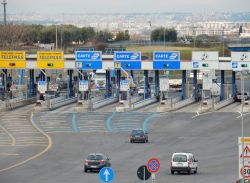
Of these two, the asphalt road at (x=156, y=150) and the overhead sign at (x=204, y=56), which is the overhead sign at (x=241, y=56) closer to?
the overhead sign at (x=204, y=56)

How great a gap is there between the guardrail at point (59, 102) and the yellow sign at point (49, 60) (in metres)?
3.69

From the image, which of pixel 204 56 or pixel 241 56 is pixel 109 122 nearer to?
pixel 204 56

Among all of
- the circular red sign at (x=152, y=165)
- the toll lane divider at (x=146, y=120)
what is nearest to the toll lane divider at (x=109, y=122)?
the toll lane divider at (x=146, y=120)

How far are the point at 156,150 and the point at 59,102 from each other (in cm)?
3332

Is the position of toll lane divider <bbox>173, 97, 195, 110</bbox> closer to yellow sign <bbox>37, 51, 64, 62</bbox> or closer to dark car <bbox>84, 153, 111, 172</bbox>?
yellow sign <bbox>37, 51, 64, 62</bbox>

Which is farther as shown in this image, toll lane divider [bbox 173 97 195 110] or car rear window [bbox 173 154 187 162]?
toll lane divider [bbox 173 97 195 110]

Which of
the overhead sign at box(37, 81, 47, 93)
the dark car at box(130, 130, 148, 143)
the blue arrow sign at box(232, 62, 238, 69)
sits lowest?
the dark car at box(130, 130, 148, 143)

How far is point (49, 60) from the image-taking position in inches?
3885

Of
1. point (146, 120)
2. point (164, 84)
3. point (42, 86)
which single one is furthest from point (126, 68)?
point (146, 120)

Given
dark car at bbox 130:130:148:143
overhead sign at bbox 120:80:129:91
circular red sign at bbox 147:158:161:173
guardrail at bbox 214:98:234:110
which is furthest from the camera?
overhead sign at bbox 120:80:129:91

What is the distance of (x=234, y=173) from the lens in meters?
54.9

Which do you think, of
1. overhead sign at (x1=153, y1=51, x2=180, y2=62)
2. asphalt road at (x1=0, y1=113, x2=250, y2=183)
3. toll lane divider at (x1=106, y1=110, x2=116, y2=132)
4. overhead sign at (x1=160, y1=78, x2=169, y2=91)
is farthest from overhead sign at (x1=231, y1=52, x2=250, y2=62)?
toll lane divider at (x1=106, y1=110, x2=116, y2=132)

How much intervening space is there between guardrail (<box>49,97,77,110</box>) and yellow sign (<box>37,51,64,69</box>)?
3.69 metres

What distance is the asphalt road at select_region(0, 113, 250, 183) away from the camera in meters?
53.8
